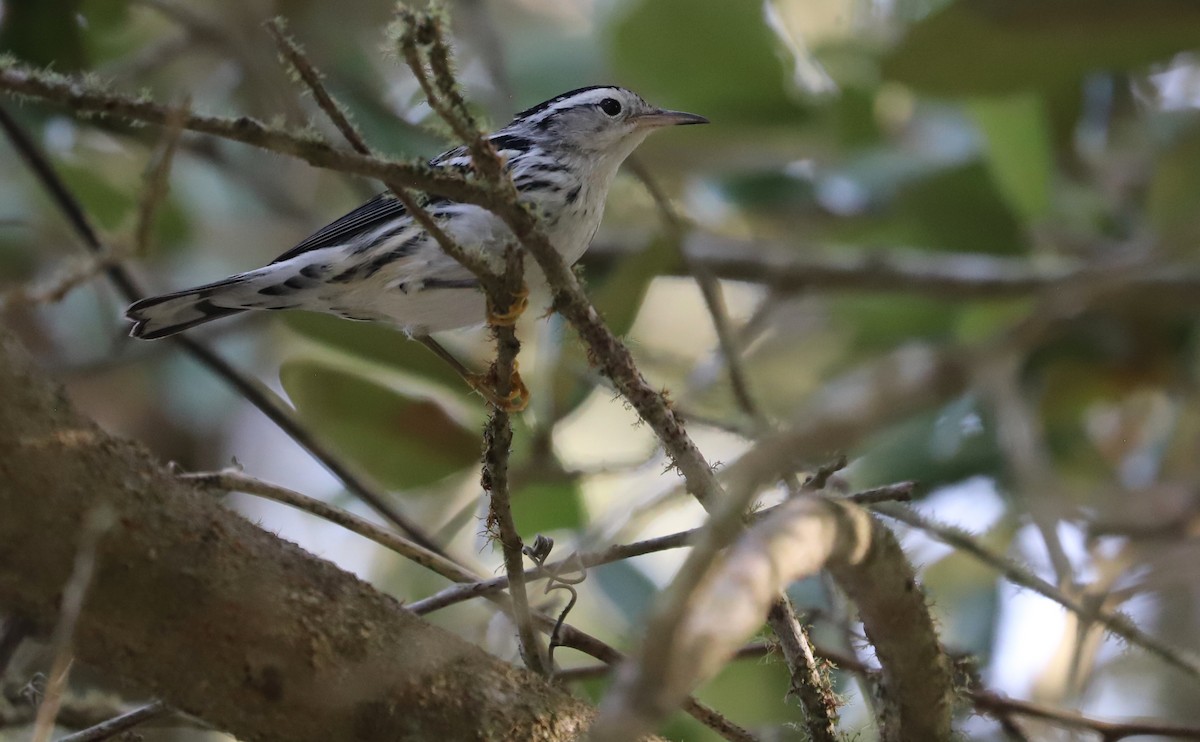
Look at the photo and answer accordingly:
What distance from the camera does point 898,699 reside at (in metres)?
1.93

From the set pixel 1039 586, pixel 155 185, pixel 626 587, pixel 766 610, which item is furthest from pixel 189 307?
pixel 766 610

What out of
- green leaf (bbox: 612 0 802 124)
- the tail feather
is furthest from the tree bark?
green leaf (bbox: 612 0 802 124)

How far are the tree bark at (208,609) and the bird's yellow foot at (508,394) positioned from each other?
384 millimetres

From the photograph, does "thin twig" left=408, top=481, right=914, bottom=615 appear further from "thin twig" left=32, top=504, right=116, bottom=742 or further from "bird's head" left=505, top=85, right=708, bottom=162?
"bird's head" left=505, top=85, right=708, bottom=162

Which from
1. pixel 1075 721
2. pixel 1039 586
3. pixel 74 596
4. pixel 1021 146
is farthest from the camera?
pixel 1021 146

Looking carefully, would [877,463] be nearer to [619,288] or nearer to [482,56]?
[619,288]

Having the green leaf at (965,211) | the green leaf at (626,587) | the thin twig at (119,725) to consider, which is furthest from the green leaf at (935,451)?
the thin twig at (119,725)

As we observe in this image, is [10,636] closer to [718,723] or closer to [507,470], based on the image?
[507,470]

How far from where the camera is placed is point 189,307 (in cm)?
331

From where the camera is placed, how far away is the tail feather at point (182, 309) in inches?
126

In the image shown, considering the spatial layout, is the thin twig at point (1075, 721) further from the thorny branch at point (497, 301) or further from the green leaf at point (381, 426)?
the green leaf at point (381, 426)

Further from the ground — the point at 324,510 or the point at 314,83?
the point at 314,83

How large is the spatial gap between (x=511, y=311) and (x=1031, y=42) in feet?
7.30

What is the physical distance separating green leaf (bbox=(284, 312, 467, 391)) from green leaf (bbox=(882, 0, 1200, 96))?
1.66 meters
